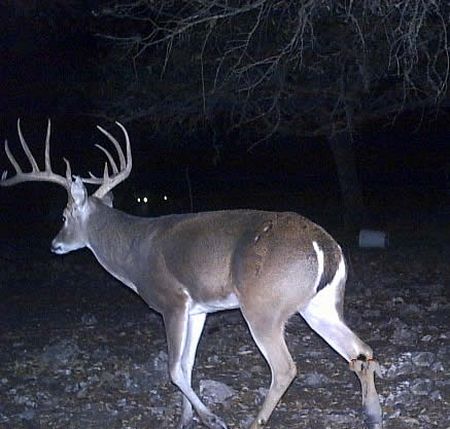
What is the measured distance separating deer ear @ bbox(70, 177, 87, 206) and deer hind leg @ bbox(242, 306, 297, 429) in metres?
2.34

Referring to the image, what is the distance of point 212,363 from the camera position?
350 inches

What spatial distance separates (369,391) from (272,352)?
2.14 feet

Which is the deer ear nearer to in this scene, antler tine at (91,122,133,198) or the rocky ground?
antler tine at (91,122,133,198)

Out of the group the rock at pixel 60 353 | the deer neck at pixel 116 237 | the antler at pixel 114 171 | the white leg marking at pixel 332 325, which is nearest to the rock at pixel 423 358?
the white leg marking at pixel 332 325

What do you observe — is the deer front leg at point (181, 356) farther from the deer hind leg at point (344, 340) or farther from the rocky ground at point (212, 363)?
the deer hind leg at point (344, 340)

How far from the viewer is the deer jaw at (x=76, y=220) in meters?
8.86

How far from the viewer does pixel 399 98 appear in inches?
694

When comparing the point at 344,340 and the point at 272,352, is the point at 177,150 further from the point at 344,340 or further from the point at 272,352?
the point at 272,352

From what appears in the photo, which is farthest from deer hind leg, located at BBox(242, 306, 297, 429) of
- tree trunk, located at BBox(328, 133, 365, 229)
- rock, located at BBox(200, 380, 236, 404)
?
tree trunk, located at BBox(328, 133, 365, 229)

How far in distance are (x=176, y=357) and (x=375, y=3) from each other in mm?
2654

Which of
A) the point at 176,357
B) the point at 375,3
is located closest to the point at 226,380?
the point at 176,357

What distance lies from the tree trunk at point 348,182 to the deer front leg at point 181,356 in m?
13.2

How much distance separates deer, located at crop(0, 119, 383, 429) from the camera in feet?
22.4

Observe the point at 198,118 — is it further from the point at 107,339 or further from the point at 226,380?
the point at 226,380
